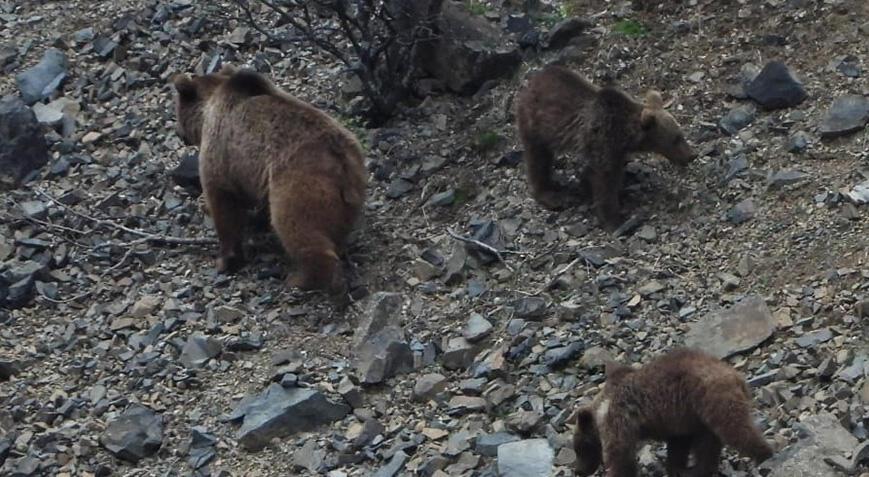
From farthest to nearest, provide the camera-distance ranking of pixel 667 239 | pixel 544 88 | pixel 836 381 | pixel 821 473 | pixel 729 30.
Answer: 1. pixel 729 30
2. pixel 544 88
3. pixel 667 239
4. pixel 836 381
5. pixel 821 473

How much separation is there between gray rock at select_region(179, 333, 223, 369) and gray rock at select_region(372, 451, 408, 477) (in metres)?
1.95

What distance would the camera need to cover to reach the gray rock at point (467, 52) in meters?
11.6

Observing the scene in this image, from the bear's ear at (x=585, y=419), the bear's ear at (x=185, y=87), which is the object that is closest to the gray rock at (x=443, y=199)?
the bear's ear at (x=185, y=87)

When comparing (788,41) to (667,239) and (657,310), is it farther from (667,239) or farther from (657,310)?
(657,310)

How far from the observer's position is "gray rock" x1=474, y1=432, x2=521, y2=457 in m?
7.73

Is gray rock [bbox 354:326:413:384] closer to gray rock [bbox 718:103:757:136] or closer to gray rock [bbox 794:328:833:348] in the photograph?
gray rock [bbox 794:328:833:348]

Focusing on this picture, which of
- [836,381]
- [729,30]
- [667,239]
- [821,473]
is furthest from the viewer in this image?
[729,30]

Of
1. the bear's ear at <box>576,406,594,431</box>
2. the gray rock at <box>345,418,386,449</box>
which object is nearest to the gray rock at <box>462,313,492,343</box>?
the gray rock at <box>345,418,386,449</box>

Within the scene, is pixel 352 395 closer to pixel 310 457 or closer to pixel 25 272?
pixel 310 457

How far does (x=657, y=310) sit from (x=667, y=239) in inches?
36.5

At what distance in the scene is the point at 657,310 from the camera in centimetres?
862

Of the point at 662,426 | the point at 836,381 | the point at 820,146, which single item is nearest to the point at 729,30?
the point at 820,146

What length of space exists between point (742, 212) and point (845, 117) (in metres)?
1.13

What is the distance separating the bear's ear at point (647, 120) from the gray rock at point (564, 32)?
2027 mm
